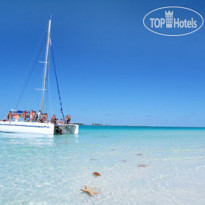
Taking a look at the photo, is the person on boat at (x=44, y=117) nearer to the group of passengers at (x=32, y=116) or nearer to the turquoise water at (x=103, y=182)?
the group of passengers at (x=32, y=116)

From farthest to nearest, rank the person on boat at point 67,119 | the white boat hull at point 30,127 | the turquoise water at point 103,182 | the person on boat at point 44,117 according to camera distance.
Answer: the person on boat at point 67,119
the person on boat at point 44,117
the white boat hull at point 30,127
the turquoise water at point 103,182

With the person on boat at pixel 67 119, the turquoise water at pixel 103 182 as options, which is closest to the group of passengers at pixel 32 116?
the person on boat at pixel 67 119

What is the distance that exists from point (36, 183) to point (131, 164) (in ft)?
14.3

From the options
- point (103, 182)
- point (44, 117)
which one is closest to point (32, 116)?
point (44, 117)

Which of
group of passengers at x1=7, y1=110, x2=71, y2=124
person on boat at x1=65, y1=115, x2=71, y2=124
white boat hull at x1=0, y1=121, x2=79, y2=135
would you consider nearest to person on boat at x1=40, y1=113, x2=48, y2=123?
group of passengers at x1=7, y1=110, x2=71, y2=124

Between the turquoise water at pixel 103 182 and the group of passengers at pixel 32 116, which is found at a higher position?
the group of passengers at pixel 32 116

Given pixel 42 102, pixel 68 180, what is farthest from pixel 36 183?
pixel 42 102

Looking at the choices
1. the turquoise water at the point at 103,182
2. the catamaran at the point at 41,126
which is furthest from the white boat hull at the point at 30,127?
the turquoise water at the point at 103,182

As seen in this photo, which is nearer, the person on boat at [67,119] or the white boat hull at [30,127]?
the white boat hull at [30,127]

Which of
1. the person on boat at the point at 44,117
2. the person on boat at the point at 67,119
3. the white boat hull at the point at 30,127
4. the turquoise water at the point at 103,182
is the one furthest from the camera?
the person on boat at the point at 67,119

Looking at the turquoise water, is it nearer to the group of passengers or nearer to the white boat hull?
the white boat hull

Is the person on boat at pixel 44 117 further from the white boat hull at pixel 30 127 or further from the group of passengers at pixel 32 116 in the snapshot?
the white boat hull at pixel 30 127

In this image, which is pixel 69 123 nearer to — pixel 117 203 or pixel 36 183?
pixel 36 183

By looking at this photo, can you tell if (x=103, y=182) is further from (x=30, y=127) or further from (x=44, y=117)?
(x=44, y=117)
